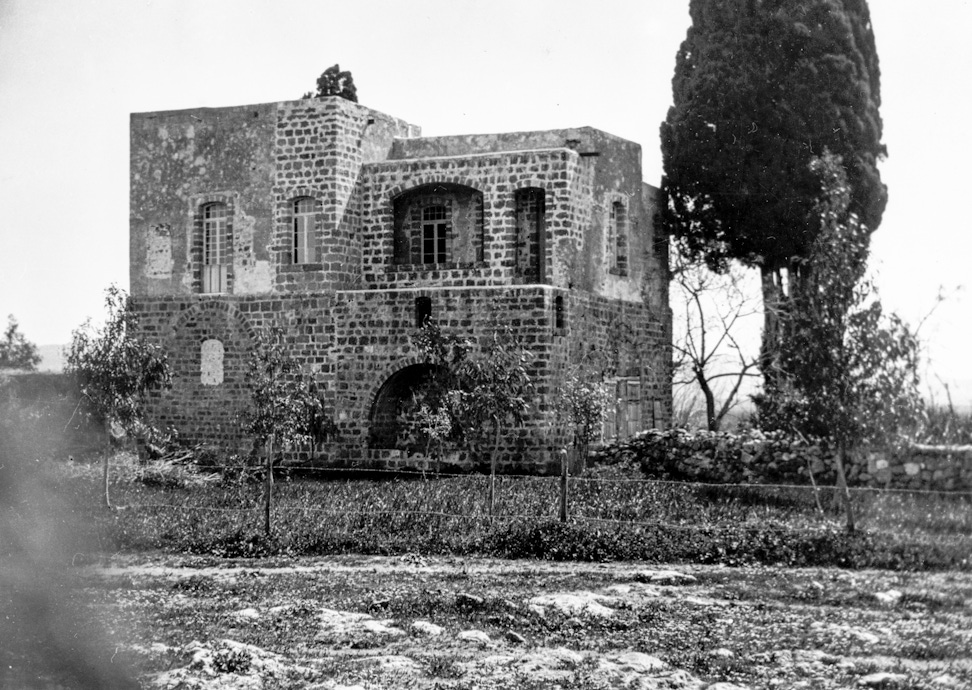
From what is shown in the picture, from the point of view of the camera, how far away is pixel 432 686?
375 inches

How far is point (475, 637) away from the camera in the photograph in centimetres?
1137

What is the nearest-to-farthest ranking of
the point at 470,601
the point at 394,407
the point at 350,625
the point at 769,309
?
1. the point at 350,625
2. the point at 470,601
3. the point at 394,407
4. the point at 769,309

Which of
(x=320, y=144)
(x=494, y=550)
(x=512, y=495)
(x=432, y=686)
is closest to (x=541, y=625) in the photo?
(x=432, y=686)

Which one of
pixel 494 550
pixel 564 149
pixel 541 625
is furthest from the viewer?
pixel 564 149

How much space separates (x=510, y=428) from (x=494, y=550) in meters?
8.91

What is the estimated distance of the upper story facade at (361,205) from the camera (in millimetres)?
27953

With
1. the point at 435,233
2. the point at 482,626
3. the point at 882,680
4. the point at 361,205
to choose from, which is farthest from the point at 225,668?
the point at 435,233

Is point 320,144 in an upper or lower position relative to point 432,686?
upper

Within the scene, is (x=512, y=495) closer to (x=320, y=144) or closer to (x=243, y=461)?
(x=243, y=461)

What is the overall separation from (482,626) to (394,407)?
15.8 metres

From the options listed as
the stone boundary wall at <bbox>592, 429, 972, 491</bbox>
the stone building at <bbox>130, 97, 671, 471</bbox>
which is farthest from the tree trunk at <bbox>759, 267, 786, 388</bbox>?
the stone boundary wall at <bbox>592, 429, 972, 491</bbox>

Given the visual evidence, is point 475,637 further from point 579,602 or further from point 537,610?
point 579,602

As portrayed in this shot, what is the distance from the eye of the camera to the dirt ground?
923cm

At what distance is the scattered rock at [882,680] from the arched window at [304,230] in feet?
66.9
